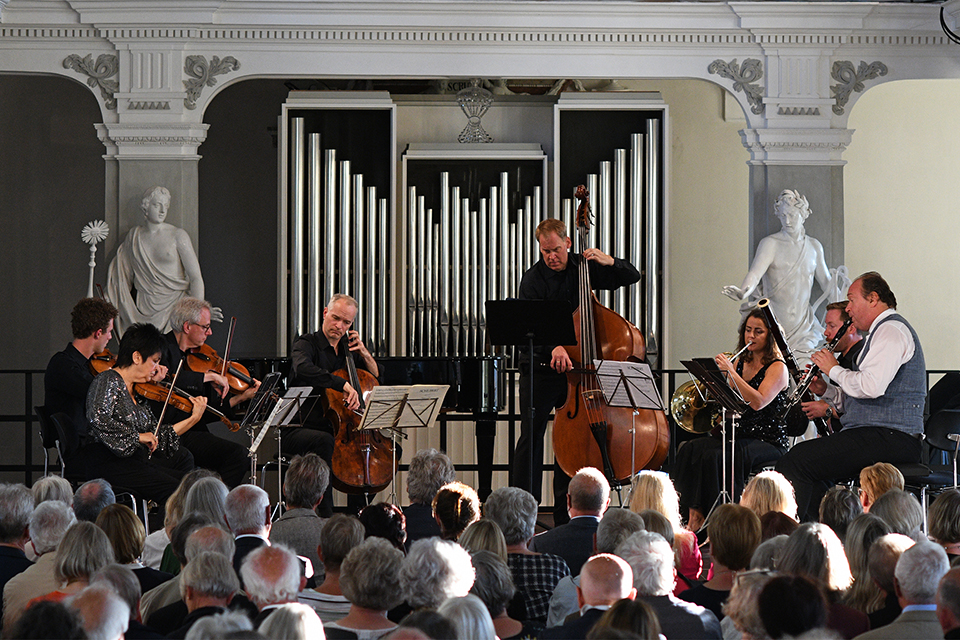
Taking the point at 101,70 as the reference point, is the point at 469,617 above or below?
below

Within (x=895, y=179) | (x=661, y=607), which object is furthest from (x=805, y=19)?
(x=661, y=607)

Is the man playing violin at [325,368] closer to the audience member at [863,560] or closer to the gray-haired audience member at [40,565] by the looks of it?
the gray-haired audience member at [40,565]

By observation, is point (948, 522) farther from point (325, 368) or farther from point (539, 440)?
point (325, 368)

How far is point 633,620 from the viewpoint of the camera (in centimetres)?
230

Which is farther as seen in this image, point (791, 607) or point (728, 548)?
point (728, 548)

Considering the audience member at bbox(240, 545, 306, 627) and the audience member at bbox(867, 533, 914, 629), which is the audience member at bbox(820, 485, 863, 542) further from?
the audience member at bbox(240, 545, 306, 627)

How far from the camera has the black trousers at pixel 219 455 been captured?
6.12m

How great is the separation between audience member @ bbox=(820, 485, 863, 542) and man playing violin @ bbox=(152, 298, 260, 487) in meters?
3.35

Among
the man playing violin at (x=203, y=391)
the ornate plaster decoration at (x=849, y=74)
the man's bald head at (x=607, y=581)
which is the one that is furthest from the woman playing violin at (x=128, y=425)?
the ornate plaster decoration at (x=849, y=74)

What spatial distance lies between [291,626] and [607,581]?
824 mm

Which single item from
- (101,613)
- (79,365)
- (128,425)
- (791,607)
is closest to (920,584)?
(791,607)

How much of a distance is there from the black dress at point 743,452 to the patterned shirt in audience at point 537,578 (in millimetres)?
2523

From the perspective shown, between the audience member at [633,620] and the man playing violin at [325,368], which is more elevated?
the man playing violin at [325,368]

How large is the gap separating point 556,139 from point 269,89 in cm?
264
